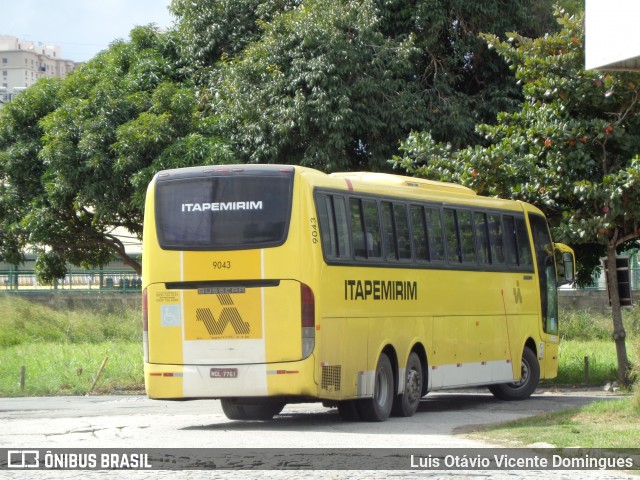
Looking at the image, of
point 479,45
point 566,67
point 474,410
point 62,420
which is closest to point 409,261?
point 474,410

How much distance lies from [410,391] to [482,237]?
3696 mm

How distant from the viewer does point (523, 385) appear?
2256 centimetres

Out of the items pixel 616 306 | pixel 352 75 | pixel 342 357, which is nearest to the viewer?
pixel 342 357

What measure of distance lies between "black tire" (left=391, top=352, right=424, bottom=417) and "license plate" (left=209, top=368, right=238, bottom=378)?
Answer: 10.3 ft

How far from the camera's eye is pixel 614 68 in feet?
56.5

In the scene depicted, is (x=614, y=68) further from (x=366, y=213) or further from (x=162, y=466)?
(x=162, y=466)

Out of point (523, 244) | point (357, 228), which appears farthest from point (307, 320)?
point (523, 244)

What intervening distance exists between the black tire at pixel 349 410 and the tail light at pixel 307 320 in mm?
1785

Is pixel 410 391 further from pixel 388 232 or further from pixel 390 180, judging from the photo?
pixel 390 180

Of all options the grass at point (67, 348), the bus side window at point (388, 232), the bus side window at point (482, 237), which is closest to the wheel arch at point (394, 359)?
the bus side window at point (388, 232)

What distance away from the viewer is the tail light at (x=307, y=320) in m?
15.7

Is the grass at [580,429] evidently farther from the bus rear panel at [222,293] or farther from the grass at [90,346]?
the bus rear panel at [222,293]

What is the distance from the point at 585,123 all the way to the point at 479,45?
16.9 feet

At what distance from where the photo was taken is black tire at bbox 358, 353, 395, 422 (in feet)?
56.3
